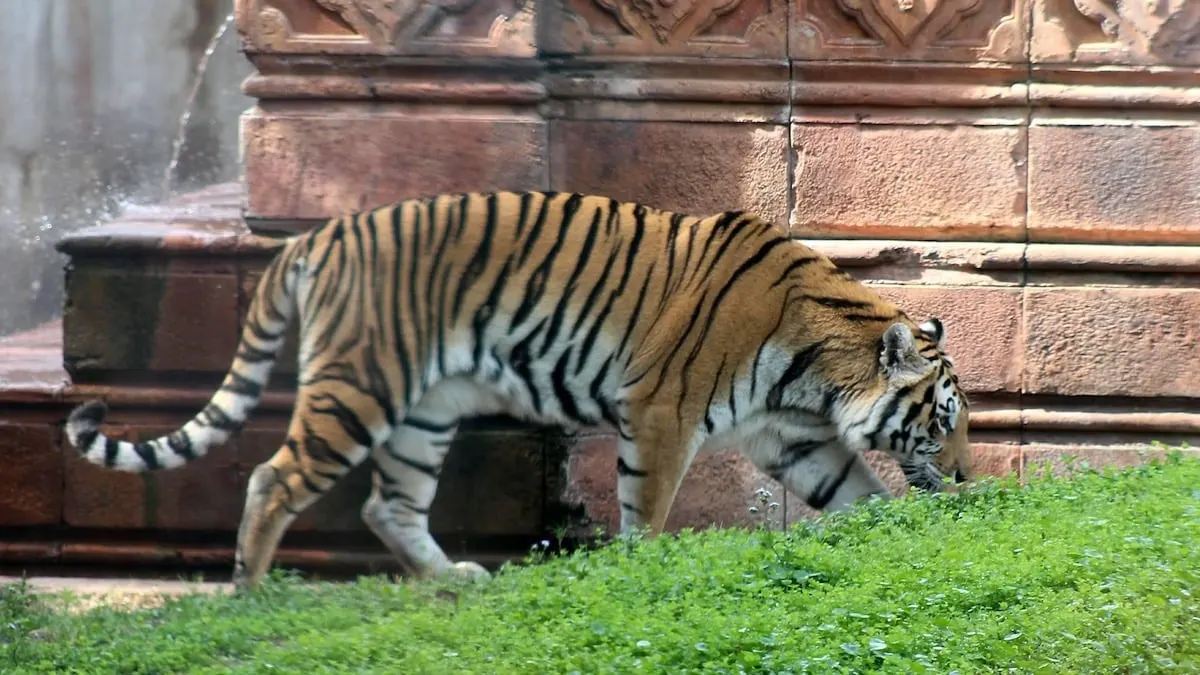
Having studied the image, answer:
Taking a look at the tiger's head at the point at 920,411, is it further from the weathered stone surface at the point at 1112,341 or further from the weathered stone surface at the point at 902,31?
the weathered stone surface at the point at 902,31

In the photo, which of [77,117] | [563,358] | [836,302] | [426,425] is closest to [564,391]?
[563,358]

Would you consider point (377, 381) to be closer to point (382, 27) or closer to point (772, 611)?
point (382, 27)

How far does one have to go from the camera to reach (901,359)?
5.95 metres

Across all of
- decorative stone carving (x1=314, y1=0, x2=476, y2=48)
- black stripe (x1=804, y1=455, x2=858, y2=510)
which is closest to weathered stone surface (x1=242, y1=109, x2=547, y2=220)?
decorative stone carving (x1=314, y1=0, x2=476, y2=48)

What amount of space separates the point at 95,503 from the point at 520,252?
2.03 m

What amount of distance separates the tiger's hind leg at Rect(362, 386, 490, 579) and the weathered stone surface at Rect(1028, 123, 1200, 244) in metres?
2.67

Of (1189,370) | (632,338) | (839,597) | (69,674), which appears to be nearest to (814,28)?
(632,338)

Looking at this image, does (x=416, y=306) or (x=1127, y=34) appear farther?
(x=1127, y=34)

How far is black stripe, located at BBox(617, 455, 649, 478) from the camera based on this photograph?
18.9 feet

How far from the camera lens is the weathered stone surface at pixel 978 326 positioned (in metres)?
6.56

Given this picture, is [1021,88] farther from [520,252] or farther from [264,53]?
[264,53]

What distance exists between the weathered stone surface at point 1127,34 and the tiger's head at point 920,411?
1.42m

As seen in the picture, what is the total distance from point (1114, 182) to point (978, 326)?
0.86m

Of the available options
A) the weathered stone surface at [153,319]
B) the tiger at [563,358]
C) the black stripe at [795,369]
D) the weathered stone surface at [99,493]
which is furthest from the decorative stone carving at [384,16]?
the black stripe at [795,369]
